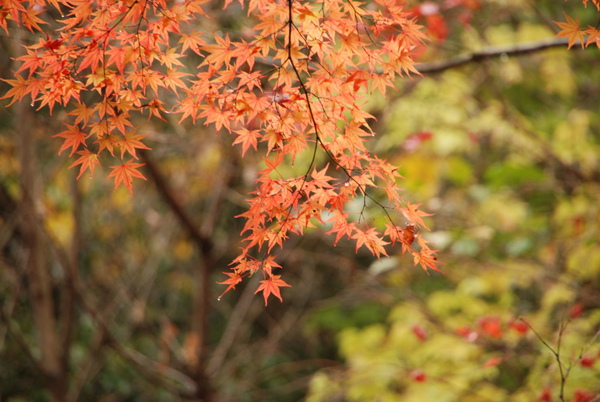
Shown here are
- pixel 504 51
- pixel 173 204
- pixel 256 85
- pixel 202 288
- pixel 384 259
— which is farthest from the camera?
pixel 384 259

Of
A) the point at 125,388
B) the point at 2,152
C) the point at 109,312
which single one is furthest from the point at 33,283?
the point at 125,388

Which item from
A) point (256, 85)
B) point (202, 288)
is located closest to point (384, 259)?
point (202, 288)

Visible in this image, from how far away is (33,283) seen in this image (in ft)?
11.8

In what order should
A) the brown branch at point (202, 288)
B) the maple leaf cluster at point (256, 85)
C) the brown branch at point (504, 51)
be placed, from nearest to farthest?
the maple leaf cluster at point (256, 85) → the brown branch at point (504, 51) → the brown branch at point (202, 288)

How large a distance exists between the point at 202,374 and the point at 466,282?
2.41 m

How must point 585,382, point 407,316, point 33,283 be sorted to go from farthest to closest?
point 407,316
point 33,283
point 585,382

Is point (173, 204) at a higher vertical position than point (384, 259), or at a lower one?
higher

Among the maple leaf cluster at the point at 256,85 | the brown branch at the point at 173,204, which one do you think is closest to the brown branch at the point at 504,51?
the maple leaf cluster at the point at 256,85

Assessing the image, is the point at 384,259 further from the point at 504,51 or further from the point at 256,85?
the point at 256,85

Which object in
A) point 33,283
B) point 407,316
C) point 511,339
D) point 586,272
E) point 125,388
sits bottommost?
point 125,388

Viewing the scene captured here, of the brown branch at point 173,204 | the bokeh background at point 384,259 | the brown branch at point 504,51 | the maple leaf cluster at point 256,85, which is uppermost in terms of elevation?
the maple leaf cluster at point 256,85

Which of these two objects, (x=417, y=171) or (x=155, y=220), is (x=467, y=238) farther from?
(x=155, y=220)

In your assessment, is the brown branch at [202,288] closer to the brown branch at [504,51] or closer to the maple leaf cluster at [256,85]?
the brown branch at [504,51]

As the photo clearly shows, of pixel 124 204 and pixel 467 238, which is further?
pixel 124 204
